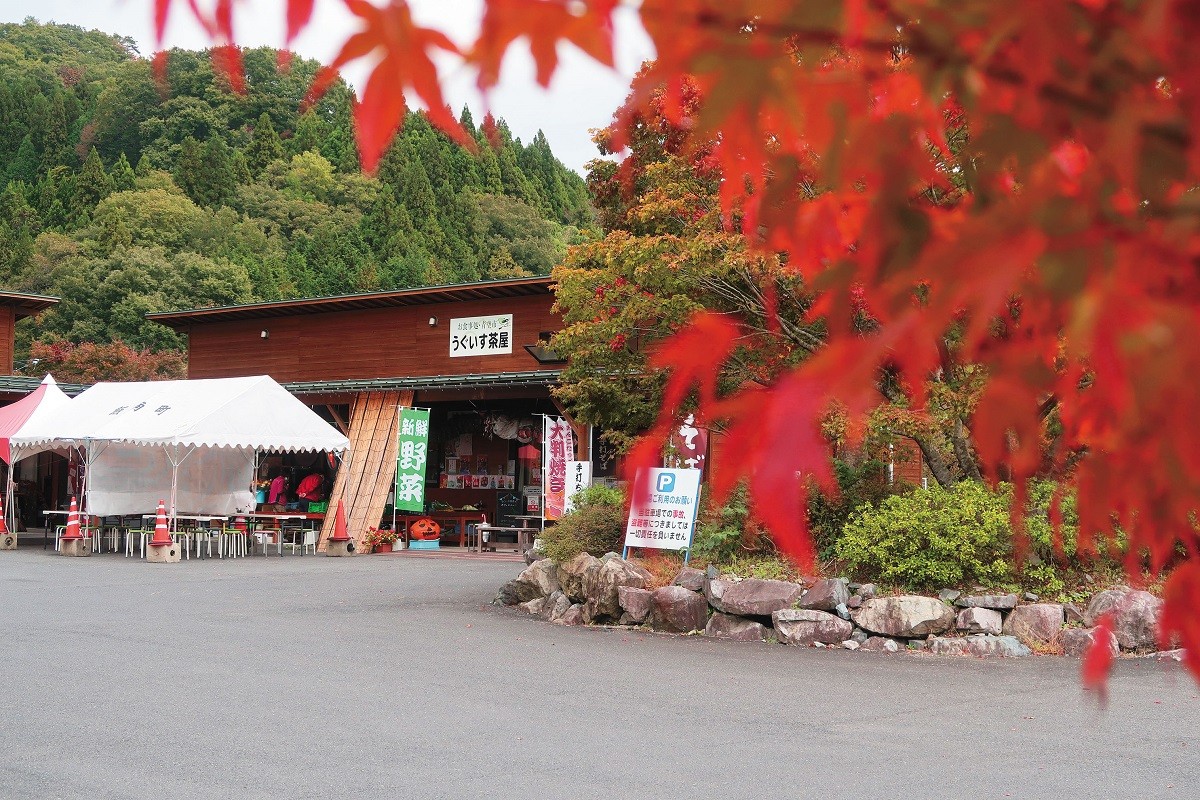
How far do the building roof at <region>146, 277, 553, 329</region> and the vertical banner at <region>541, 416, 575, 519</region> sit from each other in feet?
12.5

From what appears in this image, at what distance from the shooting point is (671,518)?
1153cm

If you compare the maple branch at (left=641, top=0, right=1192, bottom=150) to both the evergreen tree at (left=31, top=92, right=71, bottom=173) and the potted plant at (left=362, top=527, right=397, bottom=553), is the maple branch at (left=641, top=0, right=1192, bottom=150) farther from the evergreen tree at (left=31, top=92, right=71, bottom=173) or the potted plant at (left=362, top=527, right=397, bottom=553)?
the evergreen tree at (left=31, top=92, right=71, bottom=173)

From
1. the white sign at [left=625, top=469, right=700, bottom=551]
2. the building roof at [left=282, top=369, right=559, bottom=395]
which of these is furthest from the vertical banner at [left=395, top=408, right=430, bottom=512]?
the white sign at [left=625, top=469, right=700, bottom=551]

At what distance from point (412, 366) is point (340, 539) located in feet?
20.6

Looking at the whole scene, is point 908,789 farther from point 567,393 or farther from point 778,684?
point 567,393

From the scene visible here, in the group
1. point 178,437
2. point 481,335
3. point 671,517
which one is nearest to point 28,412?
point 178,437

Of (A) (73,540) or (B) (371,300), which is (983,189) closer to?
(A) (73,540)

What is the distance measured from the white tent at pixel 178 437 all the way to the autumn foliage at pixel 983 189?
59.5ft

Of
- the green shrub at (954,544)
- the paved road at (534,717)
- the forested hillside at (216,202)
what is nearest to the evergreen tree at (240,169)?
the forested hillside at (216,202)

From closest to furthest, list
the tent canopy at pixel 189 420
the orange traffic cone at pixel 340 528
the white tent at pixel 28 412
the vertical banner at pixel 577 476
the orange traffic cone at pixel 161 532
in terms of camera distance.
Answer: the orange traffic cone at pixel 161 532 < the tent canopy at pixel 189 420 < the vertical banner at pixel 577 476 < the white tent at pixel 28 412 < the orange traffic cone at pixel 340 528

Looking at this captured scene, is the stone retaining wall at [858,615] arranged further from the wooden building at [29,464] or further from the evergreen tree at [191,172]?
the evergreen tree at [191,172]

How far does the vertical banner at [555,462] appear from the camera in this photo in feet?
63.2

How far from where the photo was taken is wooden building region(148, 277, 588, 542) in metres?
22.0

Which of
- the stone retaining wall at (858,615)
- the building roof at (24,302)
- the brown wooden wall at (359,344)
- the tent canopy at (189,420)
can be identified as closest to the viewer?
the stone retaining wall at (858,615)
